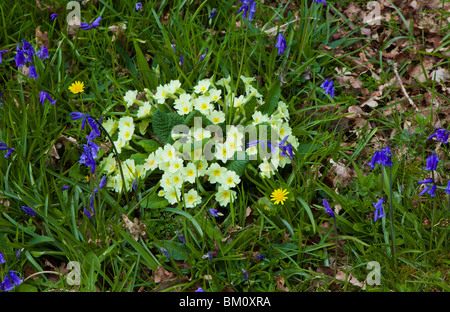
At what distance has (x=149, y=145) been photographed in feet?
8.87

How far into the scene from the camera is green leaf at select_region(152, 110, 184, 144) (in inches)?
104

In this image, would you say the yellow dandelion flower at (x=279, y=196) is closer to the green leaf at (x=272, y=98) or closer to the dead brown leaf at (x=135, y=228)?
the green leaf at (x=272, y=98)

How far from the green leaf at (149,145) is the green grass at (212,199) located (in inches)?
6.8

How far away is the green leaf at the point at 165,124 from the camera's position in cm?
265

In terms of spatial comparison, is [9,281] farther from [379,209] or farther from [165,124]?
[379,209]

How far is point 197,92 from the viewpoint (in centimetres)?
278

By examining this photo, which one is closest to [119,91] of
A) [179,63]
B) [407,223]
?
[179,63]

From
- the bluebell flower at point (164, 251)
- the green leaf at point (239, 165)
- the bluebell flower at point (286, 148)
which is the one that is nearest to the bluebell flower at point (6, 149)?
the bluebell flower at point (164, 251)

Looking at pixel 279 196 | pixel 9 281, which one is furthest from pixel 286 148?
pixel 9 281

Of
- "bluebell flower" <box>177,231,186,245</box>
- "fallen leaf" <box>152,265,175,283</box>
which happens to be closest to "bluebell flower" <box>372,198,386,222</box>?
"bluebell flower" <box>177,231,186,245</box>

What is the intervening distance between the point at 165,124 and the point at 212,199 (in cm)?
50

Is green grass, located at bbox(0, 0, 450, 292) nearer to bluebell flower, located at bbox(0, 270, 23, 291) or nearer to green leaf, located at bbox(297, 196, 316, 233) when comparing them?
green leaf, located at bbox(297, 196, 316, 233)

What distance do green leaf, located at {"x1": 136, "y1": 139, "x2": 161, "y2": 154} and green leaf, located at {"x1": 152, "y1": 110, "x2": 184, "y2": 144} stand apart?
69mm
